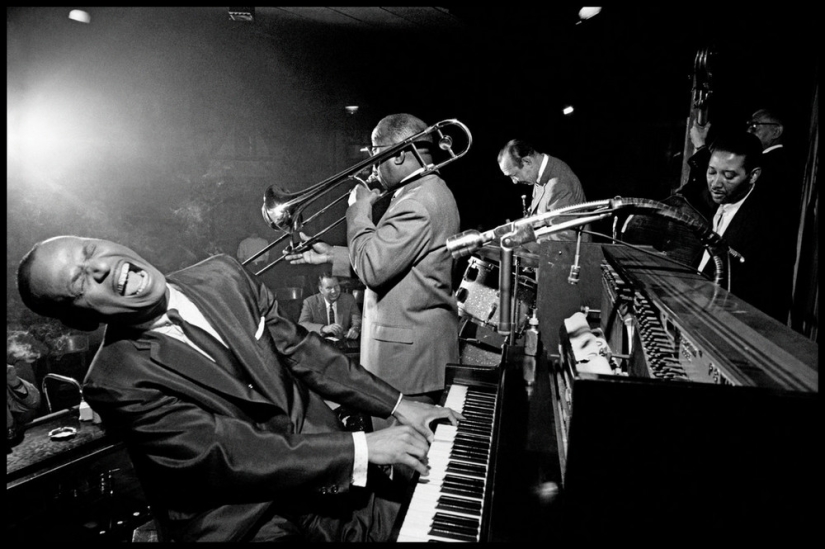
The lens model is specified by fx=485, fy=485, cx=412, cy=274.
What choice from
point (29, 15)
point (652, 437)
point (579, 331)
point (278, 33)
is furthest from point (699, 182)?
point (29, 15)

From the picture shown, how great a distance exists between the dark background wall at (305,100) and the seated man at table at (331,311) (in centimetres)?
189

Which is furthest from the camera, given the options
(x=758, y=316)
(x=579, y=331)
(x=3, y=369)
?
(x=579, y=331)

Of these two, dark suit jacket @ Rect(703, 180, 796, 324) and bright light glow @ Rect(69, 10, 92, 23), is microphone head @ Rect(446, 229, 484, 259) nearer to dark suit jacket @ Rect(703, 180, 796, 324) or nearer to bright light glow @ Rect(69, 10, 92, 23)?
dark suit jacket @ Rect(703, 180, 796, 324)

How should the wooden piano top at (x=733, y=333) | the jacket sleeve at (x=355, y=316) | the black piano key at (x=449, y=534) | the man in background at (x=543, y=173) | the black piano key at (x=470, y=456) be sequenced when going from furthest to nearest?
the jacket sleeve at (x=355, y=316) < the man in background at (x=543, y=173) < the black piano key at (x=470, y=456) < the black piano key at (x=449, y=534) < the wooden piano top at (x=733, y=333)

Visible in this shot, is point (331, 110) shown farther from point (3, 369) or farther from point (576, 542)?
point (576, 542)

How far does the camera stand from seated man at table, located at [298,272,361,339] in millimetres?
6328

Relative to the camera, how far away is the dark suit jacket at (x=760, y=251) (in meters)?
2.97

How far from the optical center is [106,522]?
10.4 feet

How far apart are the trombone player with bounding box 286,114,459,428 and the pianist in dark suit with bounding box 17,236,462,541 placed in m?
1.11

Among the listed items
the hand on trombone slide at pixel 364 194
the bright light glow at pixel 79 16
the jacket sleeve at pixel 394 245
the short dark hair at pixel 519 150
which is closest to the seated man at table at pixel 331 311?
the short dark hair at pixel 519 150

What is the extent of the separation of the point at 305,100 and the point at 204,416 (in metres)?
6.87

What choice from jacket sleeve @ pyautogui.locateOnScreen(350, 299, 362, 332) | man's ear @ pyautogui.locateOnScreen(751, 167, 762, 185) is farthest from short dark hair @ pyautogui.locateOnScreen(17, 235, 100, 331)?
jacket sleeve @ pyautogui.locateOnScreen(350, 299, 362, 332)

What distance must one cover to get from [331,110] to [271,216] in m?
5.27

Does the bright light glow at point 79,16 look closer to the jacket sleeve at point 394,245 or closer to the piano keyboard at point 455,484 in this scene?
the jacket sleeve at point 394,245
